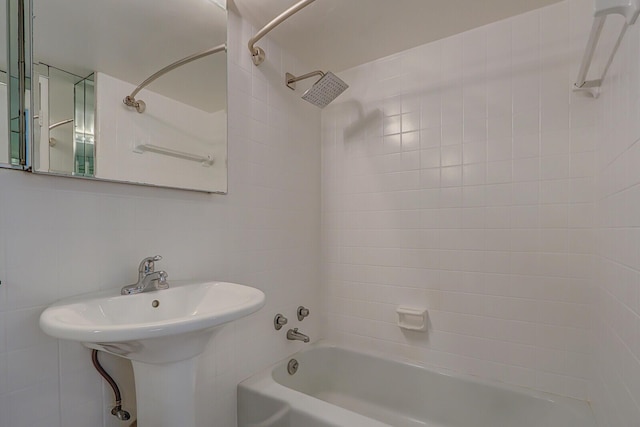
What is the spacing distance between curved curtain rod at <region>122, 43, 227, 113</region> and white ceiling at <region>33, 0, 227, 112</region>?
15mm

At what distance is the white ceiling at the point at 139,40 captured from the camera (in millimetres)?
977

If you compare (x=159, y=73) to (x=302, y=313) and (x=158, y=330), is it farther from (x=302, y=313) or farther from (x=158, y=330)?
(x=302, y=313)

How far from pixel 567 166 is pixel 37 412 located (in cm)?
221

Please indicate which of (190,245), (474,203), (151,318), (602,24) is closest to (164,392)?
(151,318)

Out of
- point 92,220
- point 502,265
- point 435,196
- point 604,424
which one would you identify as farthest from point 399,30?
point 604,424

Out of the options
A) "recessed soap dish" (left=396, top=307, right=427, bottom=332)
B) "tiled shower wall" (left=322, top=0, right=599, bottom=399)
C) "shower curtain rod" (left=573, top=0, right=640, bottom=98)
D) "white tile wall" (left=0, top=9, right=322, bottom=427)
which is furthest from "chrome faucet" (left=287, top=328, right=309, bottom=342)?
"shower curtain rod" (left=573, top=0, right=640, bottom=98)

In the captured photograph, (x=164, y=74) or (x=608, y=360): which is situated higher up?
(x=164, y=74)

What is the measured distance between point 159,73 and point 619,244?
5.74 ft

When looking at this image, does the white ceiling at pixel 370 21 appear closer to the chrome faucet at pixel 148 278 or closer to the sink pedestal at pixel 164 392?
the chrome faucet at pixel 148 278

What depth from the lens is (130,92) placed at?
115cm

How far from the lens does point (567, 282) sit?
148 cm

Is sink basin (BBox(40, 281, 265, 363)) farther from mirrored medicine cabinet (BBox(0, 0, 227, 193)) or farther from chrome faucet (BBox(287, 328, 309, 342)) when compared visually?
chrome faucet (BBox(287, 328, 309, 342))

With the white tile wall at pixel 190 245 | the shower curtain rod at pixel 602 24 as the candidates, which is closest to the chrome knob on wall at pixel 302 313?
the white tile wall at pixel 190 245

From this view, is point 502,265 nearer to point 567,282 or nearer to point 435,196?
point 567,282
